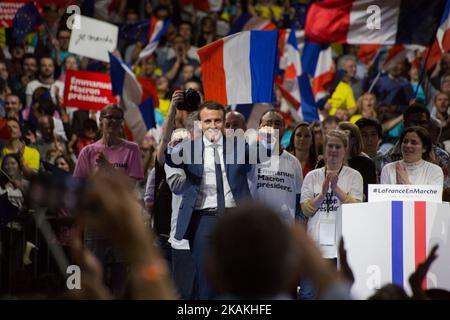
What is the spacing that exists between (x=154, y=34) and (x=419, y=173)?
8.05m

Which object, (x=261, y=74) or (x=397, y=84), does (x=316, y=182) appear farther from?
(x=397, y=84)

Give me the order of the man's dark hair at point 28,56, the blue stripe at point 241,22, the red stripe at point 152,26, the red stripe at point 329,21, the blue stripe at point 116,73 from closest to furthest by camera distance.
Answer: the blue stripe at point 116,73
the red stripe at point 329,21
the man's dark hair at point 28,56
the blue stripe at point 241,22
the red stripe at point 152,26

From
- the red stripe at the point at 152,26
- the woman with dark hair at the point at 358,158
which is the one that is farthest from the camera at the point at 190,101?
the red stripe at the point at 152,26

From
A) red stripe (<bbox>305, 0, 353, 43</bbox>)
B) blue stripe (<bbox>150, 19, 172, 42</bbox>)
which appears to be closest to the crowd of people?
blue stripe (<bbox>150, 19, 172, 42</bbox>)

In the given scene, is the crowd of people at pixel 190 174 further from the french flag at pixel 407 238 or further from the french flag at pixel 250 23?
the french flag at pixel 250 23

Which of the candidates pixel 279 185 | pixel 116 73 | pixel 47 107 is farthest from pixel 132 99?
pixel 279 185

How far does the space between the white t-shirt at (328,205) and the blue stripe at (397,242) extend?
0.94 m

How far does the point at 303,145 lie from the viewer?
29.8 ft

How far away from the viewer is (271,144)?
7.93m

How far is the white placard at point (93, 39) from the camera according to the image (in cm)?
1294

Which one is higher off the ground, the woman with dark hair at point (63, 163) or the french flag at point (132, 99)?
the french flag at point (132, 99)

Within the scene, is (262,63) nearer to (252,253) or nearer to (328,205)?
(328,205)

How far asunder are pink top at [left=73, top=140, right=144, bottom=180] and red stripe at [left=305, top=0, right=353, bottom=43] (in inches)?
186

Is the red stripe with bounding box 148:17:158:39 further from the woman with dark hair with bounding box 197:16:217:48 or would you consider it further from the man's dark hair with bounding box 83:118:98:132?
the man's dark hair with bounding box 83:118:98:132
